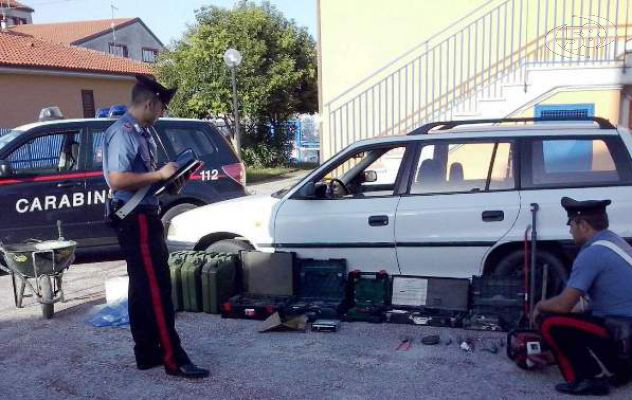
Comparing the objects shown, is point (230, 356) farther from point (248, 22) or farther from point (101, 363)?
point (248, 22)

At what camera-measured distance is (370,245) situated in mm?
5406

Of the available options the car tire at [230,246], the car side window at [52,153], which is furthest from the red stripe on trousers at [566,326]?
the car side window at [52,153]

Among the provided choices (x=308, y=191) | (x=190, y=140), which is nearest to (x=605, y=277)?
(x=308, y=191)

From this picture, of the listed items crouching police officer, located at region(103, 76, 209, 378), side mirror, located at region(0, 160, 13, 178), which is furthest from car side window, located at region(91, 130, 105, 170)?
crouching police officer, located at region(103, 76, 209, 378)

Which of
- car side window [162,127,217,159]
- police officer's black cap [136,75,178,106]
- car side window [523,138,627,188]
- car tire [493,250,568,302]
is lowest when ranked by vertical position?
car tire [493,250,568,302]

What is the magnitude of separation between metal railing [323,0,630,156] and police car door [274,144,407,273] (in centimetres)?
511

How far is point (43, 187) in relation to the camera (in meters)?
7.29

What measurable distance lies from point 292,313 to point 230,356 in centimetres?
84

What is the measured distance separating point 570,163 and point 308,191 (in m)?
2.26

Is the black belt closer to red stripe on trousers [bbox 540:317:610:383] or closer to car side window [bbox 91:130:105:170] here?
red stripe on trousers [bbox 540:317:610:383]

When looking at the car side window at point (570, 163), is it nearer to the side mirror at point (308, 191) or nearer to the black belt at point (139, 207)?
the side mirror at point (308, 191)

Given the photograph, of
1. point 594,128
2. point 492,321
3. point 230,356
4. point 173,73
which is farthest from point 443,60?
point 173,73

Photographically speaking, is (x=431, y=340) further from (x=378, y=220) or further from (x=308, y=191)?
(x=308, y=191)

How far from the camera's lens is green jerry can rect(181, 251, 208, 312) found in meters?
5.52
